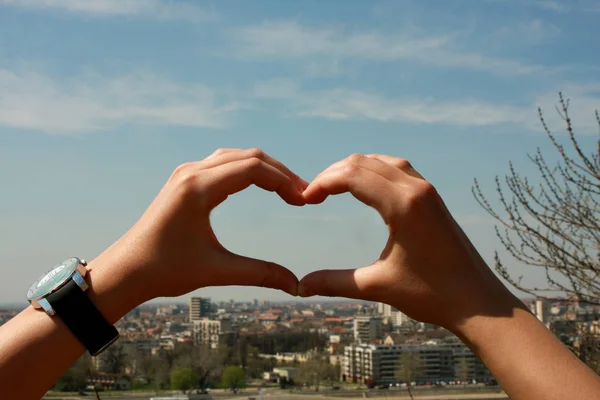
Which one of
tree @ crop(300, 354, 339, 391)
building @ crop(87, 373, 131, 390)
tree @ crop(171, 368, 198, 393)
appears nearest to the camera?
building @ crop(87, 373, 131, 390)

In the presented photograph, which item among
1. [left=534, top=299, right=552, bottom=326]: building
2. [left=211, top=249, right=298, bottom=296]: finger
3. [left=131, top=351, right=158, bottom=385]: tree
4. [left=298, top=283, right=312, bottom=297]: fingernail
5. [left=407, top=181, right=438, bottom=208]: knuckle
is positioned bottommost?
[left=131, top=351, right=158, bottom=385]: tree

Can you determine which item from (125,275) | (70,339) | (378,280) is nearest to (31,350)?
(70,339)

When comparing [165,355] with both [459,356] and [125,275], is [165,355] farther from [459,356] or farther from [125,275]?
[125,275]

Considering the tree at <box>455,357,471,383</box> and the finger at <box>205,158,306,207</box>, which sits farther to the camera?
the tree at <box>455,357,471,383</box>

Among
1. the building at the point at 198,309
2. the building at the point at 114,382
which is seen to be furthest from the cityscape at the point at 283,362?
the building at the point at 198,309

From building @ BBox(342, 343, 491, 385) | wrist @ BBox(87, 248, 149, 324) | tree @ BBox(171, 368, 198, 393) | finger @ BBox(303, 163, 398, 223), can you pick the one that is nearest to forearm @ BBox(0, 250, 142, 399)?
wrist @ BBox(87, 248, 149, 324)

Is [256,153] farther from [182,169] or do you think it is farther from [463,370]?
[463,370]

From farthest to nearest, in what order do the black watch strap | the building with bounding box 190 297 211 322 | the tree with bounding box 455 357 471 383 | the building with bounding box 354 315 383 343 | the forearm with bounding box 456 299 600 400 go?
the building with bounding box 190 297 211 322 → the building with bounding box 354 315 383 343 → the tree with bounding box 455 357 471 383 → the black watch strap → the forearm with bounding box 456 299 600 400

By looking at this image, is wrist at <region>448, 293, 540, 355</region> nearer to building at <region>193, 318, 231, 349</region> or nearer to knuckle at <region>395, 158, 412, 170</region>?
knuckle at <region>395, 158, 412, 170</region>

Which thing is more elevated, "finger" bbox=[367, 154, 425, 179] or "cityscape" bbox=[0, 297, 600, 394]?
"finger" bbox=[367, 154, 425, 179]

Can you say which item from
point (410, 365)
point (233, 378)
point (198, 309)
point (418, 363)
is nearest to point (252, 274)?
point (233, 378)
